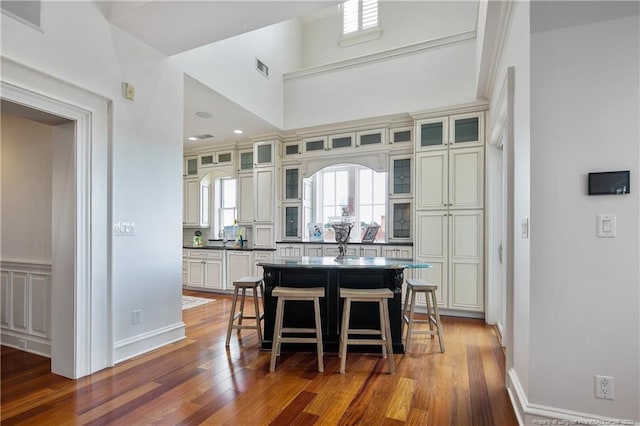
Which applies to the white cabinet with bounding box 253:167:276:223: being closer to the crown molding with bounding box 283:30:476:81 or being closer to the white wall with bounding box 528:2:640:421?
the crown molding with bounding box 283:30:476:81

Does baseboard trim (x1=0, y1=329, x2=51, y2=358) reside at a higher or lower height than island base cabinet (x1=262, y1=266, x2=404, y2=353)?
lower

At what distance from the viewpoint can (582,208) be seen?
171 centimetres

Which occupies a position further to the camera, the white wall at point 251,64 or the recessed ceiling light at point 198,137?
the recessed ceiling light at point 198,137

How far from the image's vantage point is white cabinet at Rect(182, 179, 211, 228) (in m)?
6.46

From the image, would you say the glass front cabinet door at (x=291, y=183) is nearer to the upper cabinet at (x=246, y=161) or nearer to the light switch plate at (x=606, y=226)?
the upper cabinet at (x=246, y=161)

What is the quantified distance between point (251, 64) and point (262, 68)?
0.29 meters

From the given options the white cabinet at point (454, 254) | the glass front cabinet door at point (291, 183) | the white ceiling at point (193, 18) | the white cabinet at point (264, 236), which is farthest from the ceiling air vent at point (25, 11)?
the white cabinet at point (454, 254)

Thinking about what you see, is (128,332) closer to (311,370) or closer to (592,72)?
(311,370)

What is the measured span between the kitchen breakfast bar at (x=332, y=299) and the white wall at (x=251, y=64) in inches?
94.1

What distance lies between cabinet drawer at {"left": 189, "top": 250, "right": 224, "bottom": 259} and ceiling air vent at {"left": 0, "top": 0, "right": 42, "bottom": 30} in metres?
4.03

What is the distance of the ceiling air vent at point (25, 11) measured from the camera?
2109 mm

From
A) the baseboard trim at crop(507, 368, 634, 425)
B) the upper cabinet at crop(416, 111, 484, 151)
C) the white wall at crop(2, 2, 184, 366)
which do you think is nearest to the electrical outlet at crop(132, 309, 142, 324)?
the white wall at crop(2, 2, 184, 366)

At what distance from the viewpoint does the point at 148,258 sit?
3.05 m

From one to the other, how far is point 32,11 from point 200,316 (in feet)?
11.3
